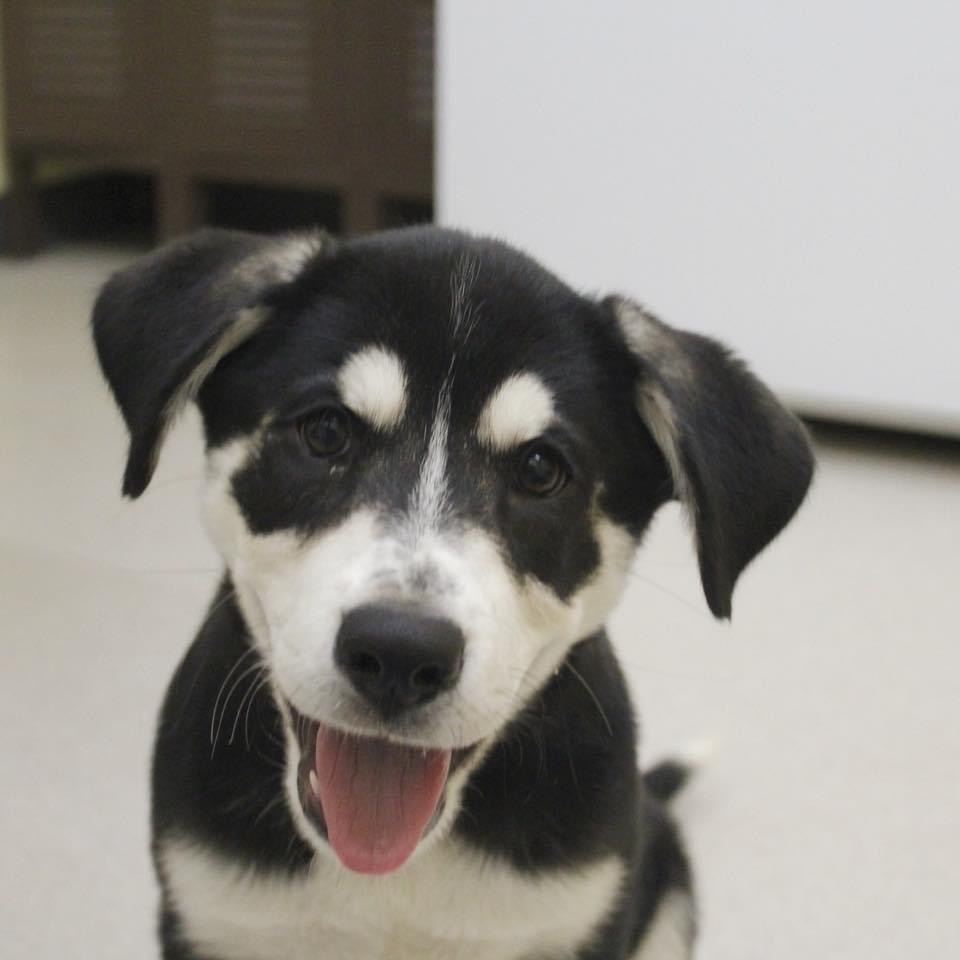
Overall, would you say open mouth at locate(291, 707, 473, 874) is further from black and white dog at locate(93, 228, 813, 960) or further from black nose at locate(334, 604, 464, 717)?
black nose at locate(334, 604, 464, 717)

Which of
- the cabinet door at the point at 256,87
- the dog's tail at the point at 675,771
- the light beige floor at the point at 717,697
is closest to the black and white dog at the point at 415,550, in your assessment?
the light beige floor at the point at 717,697

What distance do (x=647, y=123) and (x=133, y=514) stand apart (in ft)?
5.43

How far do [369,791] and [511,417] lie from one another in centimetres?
39

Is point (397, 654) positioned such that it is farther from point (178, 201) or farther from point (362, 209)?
point (178, 201)

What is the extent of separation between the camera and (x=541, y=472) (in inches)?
58.9

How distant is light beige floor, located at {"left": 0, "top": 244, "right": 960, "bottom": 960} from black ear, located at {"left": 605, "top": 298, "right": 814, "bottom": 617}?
0.83 meters

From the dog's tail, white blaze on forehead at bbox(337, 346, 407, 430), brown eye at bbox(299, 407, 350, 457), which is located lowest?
the dog's tail

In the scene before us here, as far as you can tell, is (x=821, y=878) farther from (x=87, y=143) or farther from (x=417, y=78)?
(x=87, y=143)

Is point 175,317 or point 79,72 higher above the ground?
point 175,317

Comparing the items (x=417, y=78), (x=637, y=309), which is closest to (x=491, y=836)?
(x=637, y=309)

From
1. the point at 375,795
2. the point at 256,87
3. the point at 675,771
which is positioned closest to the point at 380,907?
the point at 375,795

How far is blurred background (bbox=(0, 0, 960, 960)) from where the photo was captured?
2291 millimetres

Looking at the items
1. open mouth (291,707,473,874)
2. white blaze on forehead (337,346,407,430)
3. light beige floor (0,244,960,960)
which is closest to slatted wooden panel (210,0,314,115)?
light beige floor (0,244,960,960)

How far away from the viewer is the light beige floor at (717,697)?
2133mm
